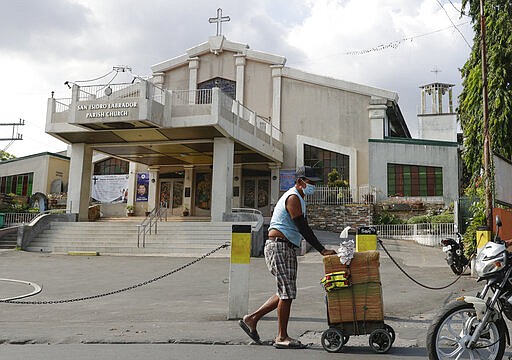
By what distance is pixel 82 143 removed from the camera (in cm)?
2475

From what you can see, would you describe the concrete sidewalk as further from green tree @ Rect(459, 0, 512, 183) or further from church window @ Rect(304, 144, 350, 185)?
church window @ Rect(304, 144, 350, 185)

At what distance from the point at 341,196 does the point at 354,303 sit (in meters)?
21.5

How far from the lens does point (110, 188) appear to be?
32.5 meters

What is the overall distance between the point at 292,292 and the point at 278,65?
86.6 feet

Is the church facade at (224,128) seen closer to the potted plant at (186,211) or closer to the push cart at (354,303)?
the potted plant at (186,211)

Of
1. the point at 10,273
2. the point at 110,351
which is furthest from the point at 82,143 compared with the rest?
the point at 110,351

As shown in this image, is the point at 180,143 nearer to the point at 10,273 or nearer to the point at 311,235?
the point at 10,273

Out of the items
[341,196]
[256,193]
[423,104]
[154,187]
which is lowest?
[341,196]

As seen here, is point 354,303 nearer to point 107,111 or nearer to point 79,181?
point 107,111

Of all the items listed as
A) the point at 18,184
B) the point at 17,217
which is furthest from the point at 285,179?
the point at 18,184

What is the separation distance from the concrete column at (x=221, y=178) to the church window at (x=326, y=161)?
7756mm

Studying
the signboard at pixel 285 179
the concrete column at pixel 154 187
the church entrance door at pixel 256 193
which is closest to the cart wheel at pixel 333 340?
the signboard at pixel 285 179

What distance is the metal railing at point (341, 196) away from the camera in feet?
85.5

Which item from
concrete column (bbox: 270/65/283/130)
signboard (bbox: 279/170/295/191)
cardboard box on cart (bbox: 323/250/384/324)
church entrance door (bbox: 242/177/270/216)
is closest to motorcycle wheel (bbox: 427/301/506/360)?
cardboard box on cart (bbox: 323/250/384/324)
